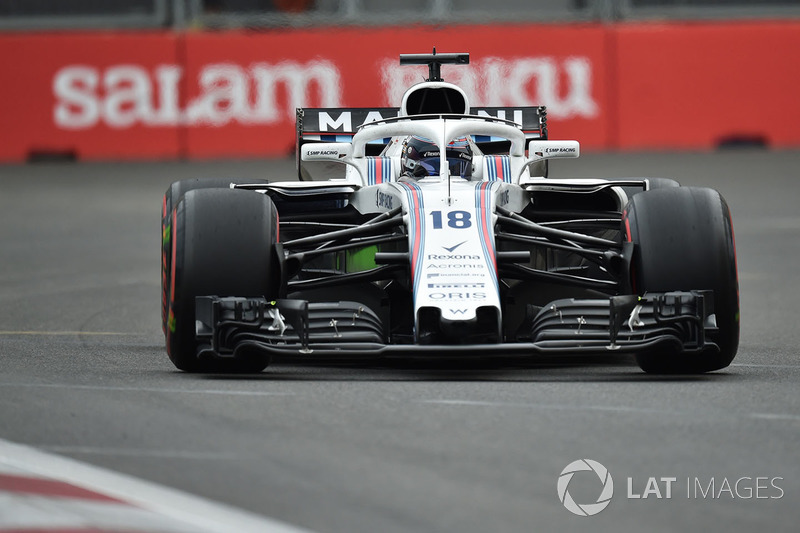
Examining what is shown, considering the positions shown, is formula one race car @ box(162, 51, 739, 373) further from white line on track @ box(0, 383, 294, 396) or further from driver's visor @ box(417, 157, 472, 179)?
white line on track @ box(0, 383, 294, 396)

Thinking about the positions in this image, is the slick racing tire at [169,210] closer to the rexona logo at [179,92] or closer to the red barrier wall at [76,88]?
the rexona logo at [179,92]

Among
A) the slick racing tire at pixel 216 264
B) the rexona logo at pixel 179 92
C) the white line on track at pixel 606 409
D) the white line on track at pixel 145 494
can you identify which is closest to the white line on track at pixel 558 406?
the white line on track at pixel 606 409

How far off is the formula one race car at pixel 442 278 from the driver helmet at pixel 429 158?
1.4 inches

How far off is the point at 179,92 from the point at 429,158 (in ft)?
46.8

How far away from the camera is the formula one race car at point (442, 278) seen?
297 inches

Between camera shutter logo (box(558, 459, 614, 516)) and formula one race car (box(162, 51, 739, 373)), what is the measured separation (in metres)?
1.86

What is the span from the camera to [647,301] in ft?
25.0

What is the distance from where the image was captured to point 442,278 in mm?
7645

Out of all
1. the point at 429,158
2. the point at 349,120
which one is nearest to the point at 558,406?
the point at 429,158

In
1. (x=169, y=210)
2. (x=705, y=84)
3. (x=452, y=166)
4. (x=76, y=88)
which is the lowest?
(x=169, y=210)

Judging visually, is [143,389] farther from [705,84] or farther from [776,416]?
[705,84]

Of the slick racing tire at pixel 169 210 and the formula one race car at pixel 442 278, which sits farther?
the slick racing tire at pixel 169 210

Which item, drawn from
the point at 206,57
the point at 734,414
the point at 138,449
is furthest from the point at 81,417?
the point at 206,57

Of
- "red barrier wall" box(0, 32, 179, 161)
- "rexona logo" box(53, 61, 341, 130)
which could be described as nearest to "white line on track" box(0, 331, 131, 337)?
"rexona logo" box(53, 61, 341, 130)
